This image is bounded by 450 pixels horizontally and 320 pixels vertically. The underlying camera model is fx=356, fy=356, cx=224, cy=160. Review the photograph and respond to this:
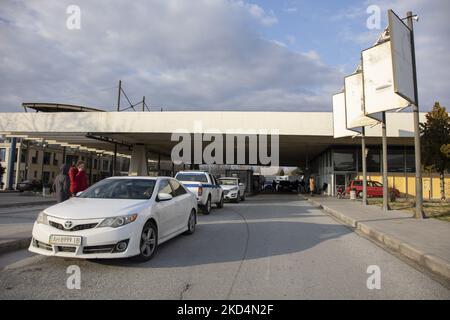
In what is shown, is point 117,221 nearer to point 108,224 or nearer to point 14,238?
point 108,224

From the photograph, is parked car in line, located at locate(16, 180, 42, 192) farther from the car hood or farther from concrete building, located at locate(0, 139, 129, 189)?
the car hood

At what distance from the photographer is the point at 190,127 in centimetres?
2703

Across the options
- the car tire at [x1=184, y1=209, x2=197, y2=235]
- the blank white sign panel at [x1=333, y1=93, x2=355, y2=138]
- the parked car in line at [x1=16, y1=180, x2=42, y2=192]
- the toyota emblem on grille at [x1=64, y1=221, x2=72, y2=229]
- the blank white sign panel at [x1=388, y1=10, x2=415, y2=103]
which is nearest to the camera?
the toyota emblem on grille at [x1=64, y1=221, x2=72, y2=229]

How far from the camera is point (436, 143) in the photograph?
71.3 feet

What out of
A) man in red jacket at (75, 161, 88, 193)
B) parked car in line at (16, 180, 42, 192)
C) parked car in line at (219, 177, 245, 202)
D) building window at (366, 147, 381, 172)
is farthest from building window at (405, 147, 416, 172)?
parked car in line at (16, 180, 42, 192)

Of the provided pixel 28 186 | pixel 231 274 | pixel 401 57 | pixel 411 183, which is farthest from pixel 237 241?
pixel 411 183

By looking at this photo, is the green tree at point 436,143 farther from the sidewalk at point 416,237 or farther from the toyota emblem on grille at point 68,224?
the toyota emblem on grille at point 68,224

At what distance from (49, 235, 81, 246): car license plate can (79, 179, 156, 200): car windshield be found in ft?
4.85

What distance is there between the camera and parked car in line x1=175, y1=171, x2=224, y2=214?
13406 millimetres

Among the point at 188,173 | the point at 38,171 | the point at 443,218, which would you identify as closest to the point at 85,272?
the point at 188,173

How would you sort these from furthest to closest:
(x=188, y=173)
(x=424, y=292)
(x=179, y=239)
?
(x=188, y=173)
(x=179, y=239)
(x=424, y=292)

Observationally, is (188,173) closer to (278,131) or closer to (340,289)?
(340,289)

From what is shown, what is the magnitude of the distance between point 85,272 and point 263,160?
4111 cm

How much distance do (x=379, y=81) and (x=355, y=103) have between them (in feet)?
14.9
